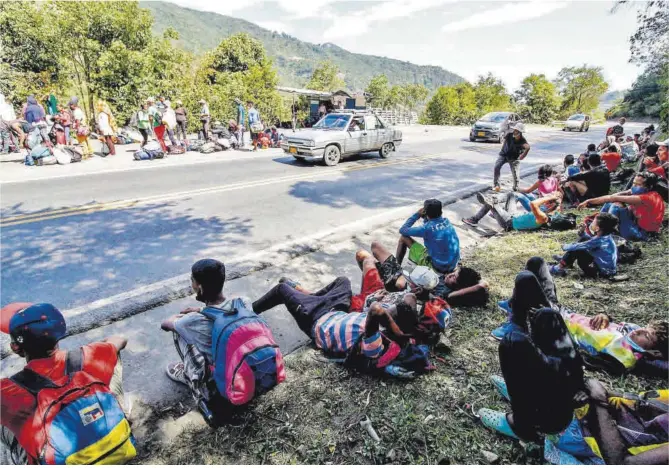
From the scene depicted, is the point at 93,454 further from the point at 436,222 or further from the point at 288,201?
the point at 288,201

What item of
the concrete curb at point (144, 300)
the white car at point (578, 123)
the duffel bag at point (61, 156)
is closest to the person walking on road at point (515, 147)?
the concrete curb at point (144, 300)

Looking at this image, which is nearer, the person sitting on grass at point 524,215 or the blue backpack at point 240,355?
the blue backpack at point 240,355

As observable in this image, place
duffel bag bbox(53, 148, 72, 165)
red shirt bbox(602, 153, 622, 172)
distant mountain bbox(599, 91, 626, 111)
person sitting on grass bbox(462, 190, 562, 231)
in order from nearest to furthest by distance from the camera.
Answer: person sitting on grass bbox(462, 190, 562, 231) < red shirt bbox(602, 153, 622, 172) < duffel bag bbox(53, 148, 72, 165) < distant mountain bbox(599, 91, 626, 111)

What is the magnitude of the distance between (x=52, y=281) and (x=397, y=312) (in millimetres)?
4065

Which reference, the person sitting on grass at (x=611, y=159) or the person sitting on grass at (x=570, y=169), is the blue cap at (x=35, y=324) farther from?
the person sitting on grass at (x=611, y=159)

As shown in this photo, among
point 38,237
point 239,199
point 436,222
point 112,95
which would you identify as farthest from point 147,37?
point 436,222

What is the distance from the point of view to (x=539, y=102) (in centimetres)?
4544

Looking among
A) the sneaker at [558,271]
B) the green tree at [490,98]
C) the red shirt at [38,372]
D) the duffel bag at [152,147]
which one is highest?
the green tree at [490,98]

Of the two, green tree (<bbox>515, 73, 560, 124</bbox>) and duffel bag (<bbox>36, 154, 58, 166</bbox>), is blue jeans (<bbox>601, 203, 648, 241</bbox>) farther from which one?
green tree (<bbox>515, 73, 560, 124</bbox>)

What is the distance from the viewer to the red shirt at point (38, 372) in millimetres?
1946

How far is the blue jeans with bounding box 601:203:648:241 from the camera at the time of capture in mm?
5684

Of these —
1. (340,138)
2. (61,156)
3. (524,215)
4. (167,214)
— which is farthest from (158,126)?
(524,215)

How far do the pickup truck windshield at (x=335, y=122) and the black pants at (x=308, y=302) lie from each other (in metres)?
10.2

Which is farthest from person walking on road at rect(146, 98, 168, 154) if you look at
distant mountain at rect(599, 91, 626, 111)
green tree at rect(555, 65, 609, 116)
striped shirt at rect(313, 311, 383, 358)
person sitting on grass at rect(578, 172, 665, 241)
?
distant mountain at rect(599, 91, 626, 111)
